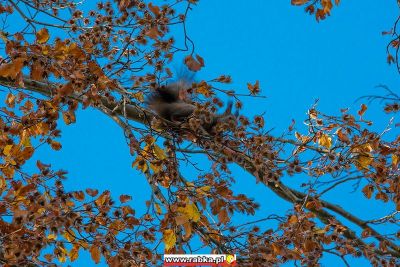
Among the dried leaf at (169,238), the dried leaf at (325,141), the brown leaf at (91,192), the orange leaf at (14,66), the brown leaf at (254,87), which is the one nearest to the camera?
the orange leaf at (14,66)

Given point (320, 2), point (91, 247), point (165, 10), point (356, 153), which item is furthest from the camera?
point (165, 10)

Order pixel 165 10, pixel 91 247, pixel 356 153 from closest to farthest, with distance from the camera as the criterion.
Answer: pixel 91 247 < pixel 356 153 < pixel 165 10

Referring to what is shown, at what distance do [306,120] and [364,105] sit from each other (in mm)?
441

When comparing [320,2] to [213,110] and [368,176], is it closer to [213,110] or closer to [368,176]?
[213,110]

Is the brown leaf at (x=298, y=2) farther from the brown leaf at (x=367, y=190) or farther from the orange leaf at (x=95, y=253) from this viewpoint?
the orange leaf at (x=95, y=253)

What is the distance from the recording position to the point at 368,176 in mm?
4453

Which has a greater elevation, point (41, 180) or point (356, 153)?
point (356, 153)

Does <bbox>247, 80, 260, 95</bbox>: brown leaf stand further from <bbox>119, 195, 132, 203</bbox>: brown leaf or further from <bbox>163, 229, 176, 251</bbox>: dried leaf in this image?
<bbox>163, 229, 176, 251</bbox>: dried leaf

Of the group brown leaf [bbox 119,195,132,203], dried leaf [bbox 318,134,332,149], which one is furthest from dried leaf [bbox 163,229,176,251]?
dried leaf [bbox 318,134,332,149]

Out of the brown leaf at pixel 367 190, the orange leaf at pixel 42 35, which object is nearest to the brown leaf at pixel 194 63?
the orange leaf at pixel 42 35

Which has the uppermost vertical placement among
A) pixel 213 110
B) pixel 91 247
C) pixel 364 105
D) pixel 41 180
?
pixel 364 105

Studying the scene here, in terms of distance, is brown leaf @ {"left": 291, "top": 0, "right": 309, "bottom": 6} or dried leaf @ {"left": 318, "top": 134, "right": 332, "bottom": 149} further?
dried leaf @ {"left": 318, "top": 134, "right": 332, "bottom": 149}

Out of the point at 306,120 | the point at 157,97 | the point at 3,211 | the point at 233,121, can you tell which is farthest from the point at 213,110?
the point at 3,211

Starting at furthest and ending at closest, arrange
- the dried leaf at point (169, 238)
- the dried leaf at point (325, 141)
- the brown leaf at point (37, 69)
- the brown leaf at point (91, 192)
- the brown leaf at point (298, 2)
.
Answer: the dried leaf at point (325, 141) → the brown leaf at point (298, 2) → the brown leaf at point (91, 192) → the dried leaf at point (169, 238) → the brown leaf at point (37, 69)
